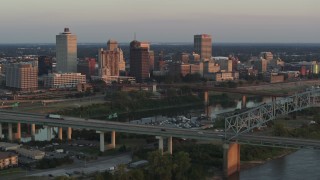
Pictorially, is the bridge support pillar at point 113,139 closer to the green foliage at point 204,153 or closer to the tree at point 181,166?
the green foliage at point 204,153

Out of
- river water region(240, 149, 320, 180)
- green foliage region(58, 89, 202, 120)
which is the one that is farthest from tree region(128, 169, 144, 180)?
green foliage region(58, 89, 202, 120)

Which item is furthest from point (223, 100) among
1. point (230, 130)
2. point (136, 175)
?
point (136, 175)

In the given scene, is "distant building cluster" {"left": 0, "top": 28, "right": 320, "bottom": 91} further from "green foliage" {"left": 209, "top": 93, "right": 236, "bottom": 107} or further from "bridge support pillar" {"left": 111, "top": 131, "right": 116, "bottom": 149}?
Result: "bridge support pillar" {"left": 111, "top": 131, "right": 116, "bottom": 149}

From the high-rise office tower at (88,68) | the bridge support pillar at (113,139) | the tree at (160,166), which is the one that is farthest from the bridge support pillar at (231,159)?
the high-rise office tower at (88,68)

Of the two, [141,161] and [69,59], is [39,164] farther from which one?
[69,59]

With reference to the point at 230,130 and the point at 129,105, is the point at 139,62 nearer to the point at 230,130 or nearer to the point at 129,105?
the point at 129,105
